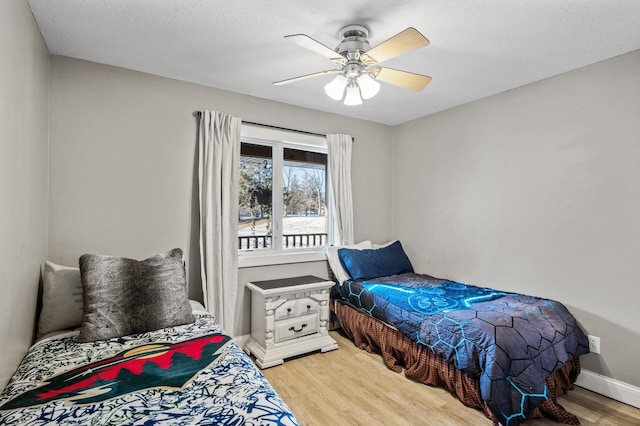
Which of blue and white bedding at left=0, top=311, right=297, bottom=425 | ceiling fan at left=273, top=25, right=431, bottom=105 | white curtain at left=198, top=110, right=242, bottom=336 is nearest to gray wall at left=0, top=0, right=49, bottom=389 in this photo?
blue and white bedding at left=0, top=311, right=297, bottom=425

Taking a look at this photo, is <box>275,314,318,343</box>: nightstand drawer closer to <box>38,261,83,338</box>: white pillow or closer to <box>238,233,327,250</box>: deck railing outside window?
<box>238,233,327,250</box>: deck railing outside window

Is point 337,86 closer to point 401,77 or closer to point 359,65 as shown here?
point 359,65

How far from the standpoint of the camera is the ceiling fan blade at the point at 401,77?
81.3 inches

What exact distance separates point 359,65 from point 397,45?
32 centimetres

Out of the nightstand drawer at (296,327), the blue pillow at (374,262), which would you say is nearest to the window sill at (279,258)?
the blue pillow at (374,262)

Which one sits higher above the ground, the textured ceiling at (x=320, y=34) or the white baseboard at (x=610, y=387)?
the textured ceiling at (x=320, y=34)

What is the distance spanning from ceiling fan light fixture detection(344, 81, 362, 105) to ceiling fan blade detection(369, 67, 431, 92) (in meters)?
0.15

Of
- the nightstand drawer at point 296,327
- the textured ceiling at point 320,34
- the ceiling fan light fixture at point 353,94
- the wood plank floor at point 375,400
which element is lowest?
the wood plank floor at point 375,400

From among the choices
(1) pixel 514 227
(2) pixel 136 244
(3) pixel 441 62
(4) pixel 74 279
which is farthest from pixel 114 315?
(1) pixel 514 227

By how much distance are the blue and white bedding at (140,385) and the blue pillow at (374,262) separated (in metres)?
1.81

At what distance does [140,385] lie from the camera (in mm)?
1347

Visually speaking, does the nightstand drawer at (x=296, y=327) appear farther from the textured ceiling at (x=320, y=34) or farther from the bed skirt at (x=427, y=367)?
the textured ceiling at (x=320, y=34)

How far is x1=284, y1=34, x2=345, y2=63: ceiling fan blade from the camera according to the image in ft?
5.43

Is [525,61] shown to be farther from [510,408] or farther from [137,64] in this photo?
[137,64]
